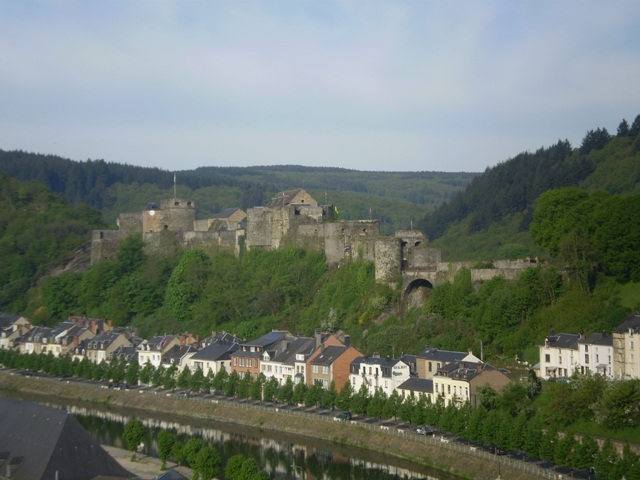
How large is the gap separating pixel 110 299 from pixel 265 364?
2422cm

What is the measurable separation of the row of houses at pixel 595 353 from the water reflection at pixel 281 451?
27.8ft

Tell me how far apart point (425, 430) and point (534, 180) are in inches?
2216

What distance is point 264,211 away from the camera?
72.4 m

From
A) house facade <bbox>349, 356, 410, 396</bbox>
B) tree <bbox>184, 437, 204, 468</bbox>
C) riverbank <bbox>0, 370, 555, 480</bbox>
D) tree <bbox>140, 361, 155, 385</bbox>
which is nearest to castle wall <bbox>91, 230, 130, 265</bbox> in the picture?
riverbank <bbox>0, 370, 555, 480</bbox>

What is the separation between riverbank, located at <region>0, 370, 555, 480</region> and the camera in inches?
1617

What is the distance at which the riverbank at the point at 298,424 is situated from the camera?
4106 cm

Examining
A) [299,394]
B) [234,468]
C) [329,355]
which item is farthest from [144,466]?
[329,355]

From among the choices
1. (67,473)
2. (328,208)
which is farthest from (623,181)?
(67,473)

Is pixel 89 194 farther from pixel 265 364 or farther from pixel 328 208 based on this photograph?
pixel 265 364

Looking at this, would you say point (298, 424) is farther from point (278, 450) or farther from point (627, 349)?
point (627, 349)

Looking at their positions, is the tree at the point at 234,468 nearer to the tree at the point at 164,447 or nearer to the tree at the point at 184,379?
the tree at the point at 164,447

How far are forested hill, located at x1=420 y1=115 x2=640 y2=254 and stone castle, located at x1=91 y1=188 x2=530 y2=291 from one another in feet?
74.8

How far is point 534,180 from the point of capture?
322ft

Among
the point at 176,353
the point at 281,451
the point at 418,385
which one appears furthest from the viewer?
the point at 176,353
